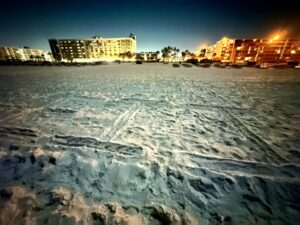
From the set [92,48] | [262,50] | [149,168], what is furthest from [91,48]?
[149,168]

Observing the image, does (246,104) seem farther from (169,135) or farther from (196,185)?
(196,185)

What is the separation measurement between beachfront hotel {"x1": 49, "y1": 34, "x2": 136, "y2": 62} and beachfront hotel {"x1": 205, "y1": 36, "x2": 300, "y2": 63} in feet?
221

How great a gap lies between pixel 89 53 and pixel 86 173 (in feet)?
461

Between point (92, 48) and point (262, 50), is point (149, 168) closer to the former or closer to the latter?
point (262, 50)

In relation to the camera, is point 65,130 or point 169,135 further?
point 65,130

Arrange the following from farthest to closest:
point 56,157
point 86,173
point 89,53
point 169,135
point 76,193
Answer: point 89,53 < point 169,135 < point 56,157 < point 86,173 < point 76,193

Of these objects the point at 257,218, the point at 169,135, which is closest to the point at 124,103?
the point at 169,135

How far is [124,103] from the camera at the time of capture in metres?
6.60

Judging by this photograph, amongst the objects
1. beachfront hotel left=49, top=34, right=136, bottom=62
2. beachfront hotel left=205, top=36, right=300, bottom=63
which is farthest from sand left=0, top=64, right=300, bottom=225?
beachfront hotel left=49, top=34, right=136, bottom=62

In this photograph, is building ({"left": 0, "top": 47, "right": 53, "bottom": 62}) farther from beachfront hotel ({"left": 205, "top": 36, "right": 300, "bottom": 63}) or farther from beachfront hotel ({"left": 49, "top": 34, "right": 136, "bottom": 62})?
beachfront hotel ({"left": 205, "top": 36, "right": 300, "bottom": 63})

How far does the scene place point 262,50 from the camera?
290ft

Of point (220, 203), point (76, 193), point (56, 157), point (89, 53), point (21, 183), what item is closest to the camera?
point (220, 203)

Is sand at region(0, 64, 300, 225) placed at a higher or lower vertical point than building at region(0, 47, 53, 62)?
higher

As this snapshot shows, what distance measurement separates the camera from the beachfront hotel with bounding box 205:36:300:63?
84.8 metres
